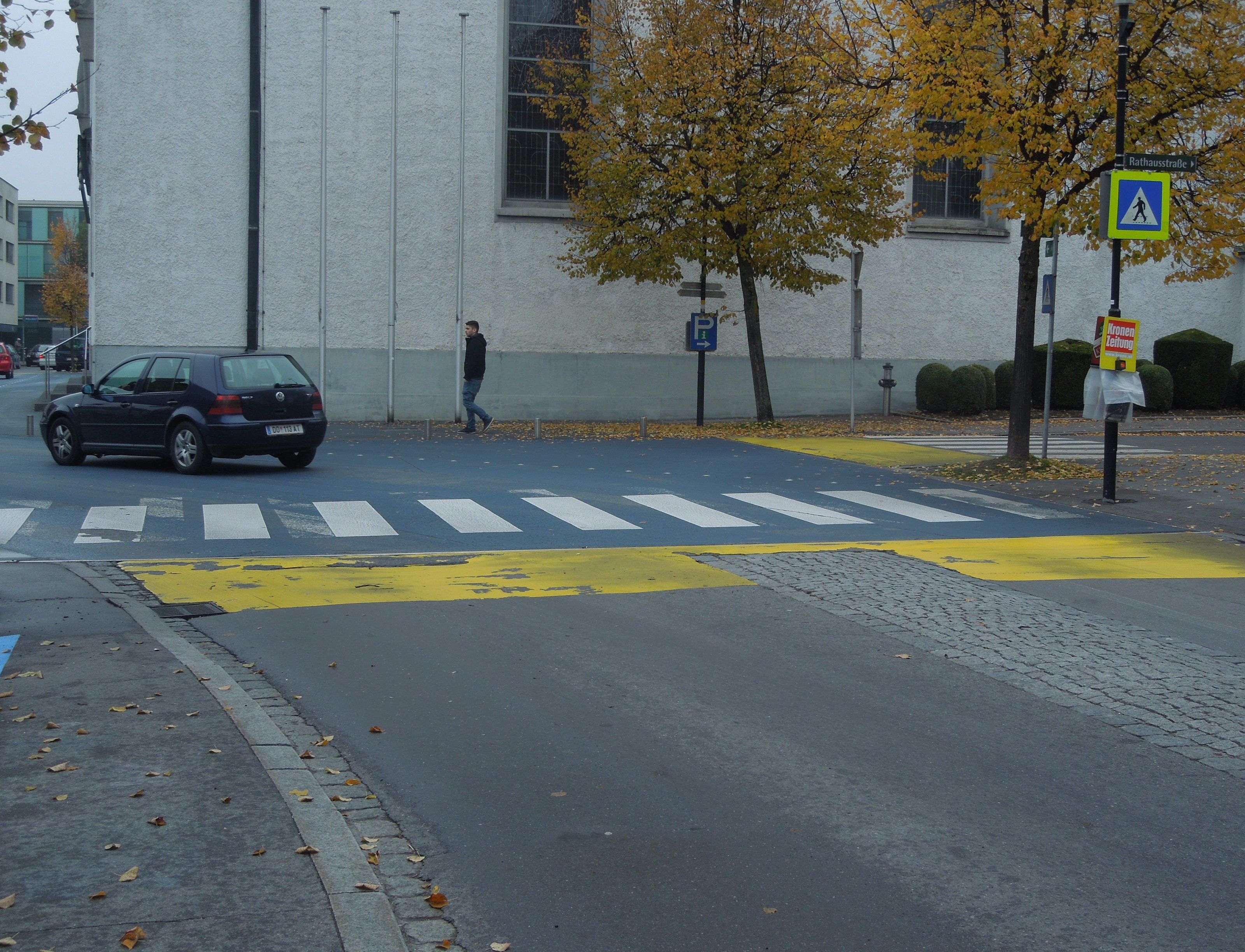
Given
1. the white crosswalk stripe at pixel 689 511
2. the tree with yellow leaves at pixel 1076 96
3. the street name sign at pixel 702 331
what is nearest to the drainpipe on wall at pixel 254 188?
the street name sign at pixel 702 331

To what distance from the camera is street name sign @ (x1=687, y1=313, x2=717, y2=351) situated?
2723cm

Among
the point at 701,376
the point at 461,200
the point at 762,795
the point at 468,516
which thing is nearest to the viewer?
the point at 762,795

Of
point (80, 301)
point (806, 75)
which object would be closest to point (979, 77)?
point (806, 75)

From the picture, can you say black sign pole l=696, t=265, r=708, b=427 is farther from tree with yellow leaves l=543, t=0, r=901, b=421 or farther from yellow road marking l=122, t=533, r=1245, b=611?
yellow road marking l=122, t=533, r=1245, b=611

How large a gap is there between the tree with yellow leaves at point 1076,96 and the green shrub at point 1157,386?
13.5 m

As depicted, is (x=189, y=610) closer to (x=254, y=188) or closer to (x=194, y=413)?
(x=194, y=413)

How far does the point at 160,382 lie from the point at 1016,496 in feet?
35.8

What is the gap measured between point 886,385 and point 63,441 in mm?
18237

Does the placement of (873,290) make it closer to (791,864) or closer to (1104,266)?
(1104,266)

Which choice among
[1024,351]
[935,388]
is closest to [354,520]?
[1024,351]

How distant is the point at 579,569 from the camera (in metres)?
10.5

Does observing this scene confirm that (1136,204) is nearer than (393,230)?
Yes

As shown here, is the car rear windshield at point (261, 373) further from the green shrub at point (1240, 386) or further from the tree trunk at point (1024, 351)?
the green shrub at point (1240, 386)

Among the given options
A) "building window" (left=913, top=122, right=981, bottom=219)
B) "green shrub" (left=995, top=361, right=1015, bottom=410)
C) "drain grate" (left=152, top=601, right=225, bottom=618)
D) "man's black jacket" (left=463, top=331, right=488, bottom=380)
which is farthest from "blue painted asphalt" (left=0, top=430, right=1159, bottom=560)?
"building window" (left=913, top=122, right=981, bottom=219)
